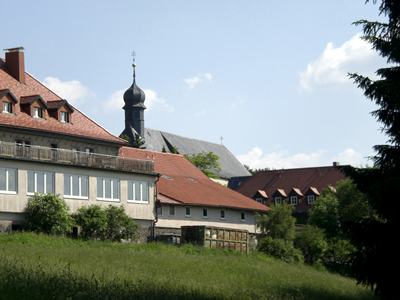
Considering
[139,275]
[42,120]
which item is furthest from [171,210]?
[139,275]

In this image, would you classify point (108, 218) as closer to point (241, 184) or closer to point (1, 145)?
point (1, 145)

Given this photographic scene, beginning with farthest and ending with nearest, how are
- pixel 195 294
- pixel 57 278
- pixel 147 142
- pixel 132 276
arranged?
pixel 147 142 < pixel 132 276 < pixel 195 294 < pixel 57 278

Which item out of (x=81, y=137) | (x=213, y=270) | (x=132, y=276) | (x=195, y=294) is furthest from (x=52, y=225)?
(x=195, y=294)

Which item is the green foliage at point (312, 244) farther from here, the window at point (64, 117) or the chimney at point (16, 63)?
the chimney at point (16, 63)

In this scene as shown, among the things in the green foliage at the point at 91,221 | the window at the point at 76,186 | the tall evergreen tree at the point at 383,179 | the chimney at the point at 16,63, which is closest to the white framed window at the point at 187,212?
the window at the point at 76,186

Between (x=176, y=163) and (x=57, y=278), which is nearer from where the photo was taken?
(x=57, y=278)

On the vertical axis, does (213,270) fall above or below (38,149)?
below

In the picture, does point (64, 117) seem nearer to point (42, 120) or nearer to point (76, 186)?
point (42, 120)

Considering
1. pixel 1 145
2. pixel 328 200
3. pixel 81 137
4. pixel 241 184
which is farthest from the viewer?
pixel 241 184

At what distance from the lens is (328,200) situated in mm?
78062

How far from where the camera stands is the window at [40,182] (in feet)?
175

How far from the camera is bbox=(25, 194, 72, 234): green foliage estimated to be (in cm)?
5206

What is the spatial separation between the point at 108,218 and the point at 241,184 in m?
56.6

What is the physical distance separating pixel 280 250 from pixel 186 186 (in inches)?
544
